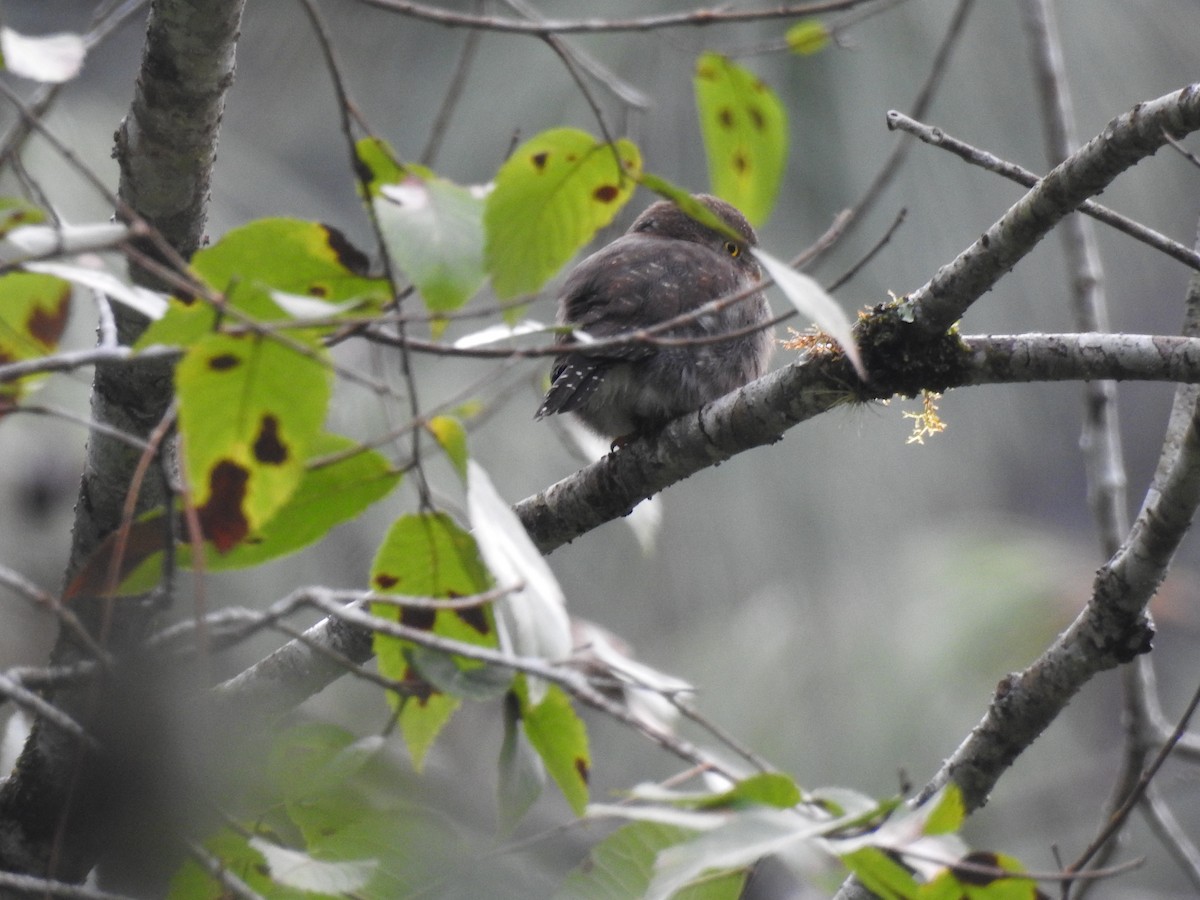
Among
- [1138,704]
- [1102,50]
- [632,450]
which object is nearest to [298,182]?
[1102,50]

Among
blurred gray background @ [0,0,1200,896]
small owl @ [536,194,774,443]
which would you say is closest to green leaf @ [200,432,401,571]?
small owl @ [536,194,774,443]

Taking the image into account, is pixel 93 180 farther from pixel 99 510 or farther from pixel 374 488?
pixel 99 510

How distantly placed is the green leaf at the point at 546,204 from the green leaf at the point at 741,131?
1.34 ft

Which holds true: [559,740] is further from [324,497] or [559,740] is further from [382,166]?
[382,166]

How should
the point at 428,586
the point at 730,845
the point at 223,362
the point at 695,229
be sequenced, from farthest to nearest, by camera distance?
1. the point at 695,229
2. the point at 428,586
3. the point at 223,362
4. the point at 730,845

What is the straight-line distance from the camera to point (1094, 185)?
153cm

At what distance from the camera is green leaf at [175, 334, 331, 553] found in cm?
99

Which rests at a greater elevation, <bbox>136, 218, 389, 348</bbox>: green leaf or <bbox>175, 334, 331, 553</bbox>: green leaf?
<bbox>136, 218, 389, 348</bbox>: green leaf

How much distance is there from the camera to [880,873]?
0.93 meters

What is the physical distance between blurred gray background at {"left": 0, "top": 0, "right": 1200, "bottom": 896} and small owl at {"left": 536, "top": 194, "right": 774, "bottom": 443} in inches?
125

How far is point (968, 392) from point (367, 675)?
7.57 meters

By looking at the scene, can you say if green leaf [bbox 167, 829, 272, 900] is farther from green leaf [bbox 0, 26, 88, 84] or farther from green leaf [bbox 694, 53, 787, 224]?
green leaf [bbox 694, 53, 787, 224]

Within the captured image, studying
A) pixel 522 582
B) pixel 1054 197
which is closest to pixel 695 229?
pixel 1054 197

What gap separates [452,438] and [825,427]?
22.6 ft
